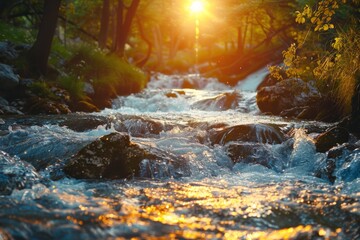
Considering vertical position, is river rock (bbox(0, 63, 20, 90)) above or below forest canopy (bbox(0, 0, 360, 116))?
below

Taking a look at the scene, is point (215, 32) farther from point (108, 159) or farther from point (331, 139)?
point (108, 159)

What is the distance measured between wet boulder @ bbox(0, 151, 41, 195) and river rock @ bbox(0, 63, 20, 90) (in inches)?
256

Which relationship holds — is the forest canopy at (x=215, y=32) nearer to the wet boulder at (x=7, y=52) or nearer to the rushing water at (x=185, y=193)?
the wet boulder at (x=7, y=52)

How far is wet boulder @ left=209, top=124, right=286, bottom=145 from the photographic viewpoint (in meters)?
8.72

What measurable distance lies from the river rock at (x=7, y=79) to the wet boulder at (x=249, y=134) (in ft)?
22.0

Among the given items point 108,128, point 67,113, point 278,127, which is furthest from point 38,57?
point 278,127

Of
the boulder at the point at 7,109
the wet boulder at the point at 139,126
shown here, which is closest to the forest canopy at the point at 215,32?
the boulder at the point at 7,109

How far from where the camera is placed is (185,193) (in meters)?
5.31

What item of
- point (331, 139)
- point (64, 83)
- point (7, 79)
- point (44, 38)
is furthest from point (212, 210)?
point (44, 38)

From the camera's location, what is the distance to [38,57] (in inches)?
525

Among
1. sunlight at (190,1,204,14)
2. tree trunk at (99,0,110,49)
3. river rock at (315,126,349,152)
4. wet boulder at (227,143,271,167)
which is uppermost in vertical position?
sunlight at (190,1,204,14)

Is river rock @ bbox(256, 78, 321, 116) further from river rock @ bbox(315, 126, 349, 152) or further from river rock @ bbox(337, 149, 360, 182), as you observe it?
river rock @ bbox(337, 149, 360, 182)

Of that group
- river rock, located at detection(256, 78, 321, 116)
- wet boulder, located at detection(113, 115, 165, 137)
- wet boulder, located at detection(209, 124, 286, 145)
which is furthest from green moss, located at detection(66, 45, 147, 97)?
wet boulder, located at detection(209, 124, 286, 145)

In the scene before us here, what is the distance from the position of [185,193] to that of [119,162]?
1581 millimetres
